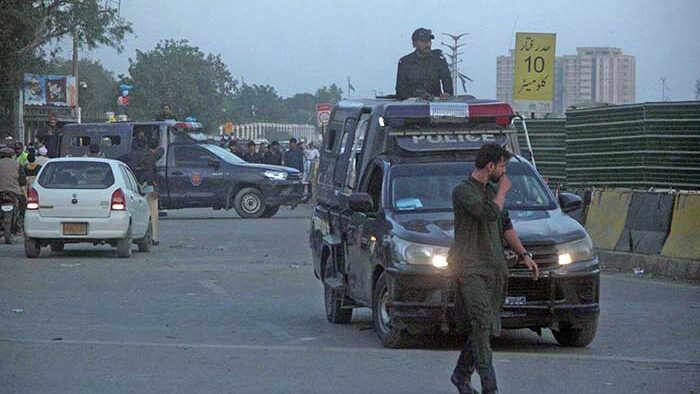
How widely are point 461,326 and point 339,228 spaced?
16.2 ft

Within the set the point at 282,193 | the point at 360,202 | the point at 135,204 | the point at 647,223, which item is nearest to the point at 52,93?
the point at 282,193

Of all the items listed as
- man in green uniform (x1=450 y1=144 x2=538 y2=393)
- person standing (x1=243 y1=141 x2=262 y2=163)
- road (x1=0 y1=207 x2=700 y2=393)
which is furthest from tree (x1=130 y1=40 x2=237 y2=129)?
man in green uniform (x1=450 y1=144 x2=538 y2=393)

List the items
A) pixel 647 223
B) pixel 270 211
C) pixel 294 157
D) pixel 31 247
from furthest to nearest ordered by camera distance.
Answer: pixel 294 157
pixel 270 211
pixel 31 247
pixel 647 223

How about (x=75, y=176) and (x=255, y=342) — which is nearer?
(x=255, y=342)

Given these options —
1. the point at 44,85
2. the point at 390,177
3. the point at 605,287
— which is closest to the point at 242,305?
the point at 390,177

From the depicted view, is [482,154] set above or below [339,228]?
above

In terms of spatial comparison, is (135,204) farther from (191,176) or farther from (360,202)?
(191,176)

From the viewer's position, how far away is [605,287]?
1806 cm

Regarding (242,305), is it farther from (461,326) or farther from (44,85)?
(44,85)

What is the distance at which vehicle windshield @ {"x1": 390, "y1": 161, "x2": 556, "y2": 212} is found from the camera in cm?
1253

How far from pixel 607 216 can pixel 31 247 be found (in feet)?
29.1

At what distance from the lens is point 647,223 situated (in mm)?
20125

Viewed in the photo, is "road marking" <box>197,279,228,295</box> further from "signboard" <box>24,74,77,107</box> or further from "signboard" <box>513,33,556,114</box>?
"signboard" <box>24,74,77,107</box>

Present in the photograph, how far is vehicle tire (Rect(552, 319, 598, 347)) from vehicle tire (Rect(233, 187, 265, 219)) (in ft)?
78.2
